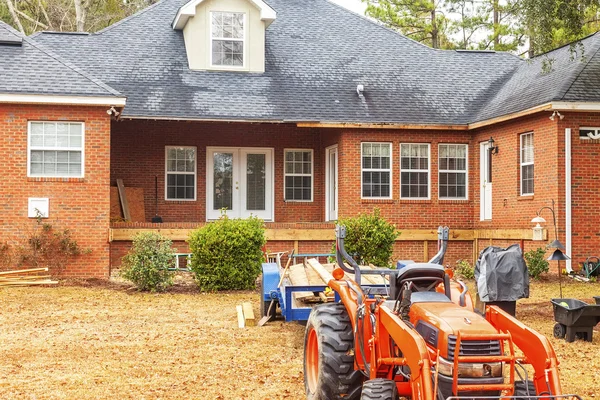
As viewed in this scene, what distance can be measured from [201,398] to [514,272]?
4927 millimetres

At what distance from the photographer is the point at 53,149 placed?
17531 millimetres

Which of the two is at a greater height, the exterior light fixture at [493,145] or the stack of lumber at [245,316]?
the exterior light fixture at [493,145]

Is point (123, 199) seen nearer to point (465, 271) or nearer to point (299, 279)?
point (465, 271)

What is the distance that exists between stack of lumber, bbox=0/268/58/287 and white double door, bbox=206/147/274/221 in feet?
20.8

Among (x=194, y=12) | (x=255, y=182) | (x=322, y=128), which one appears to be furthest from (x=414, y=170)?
(x=194, y=12)

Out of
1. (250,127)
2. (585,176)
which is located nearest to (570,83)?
(585,176)

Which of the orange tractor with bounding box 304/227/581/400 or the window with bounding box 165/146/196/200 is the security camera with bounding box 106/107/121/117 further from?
the orange tractor with bounding box 304/227/581/400

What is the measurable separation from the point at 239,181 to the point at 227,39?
12.5 ft

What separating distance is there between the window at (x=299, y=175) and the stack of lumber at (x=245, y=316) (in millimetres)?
10177

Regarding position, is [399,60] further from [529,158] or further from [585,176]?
[585,176]

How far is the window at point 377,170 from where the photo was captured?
21.3 m

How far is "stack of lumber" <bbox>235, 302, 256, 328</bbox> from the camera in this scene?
11.6m

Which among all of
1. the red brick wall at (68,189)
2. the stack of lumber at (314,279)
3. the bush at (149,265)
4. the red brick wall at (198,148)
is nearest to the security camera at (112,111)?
the red brick wall at (68,189)

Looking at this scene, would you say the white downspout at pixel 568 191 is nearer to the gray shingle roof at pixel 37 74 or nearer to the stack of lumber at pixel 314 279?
the stack of lumber at pixel 314 279
